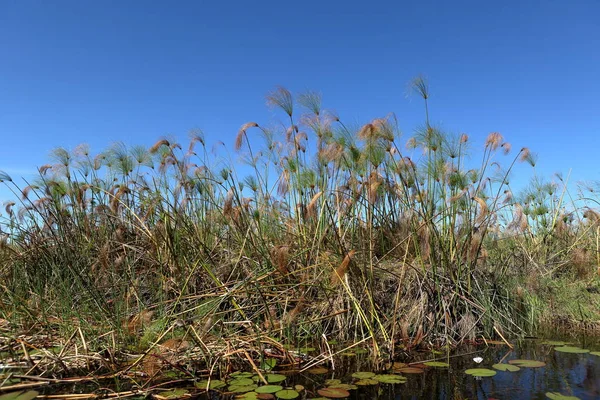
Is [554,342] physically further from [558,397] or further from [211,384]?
[211,384]

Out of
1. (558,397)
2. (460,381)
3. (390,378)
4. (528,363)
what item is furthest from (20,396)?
(528,363)

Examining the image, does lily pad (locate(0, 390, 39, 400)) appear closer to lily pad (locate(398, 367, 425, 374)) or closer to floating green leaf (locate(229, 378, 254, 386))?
floating green leaf (locate(229, 378, 254, 386))

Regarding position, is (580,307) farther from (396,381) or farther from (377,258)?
(396,381)

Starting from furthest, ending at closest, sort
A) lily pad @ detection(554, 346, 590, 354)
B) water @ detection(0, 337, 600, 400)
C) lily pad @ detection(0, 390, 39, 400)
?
lily pad @ detection(554, 346, 590, 354) → water @ detection(0, 337, 600, 400) → lily pad @ detection(0, 390, 39, 400)

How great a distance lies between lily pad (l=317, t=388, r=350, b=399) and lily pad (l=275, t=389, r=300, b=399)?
13 cm

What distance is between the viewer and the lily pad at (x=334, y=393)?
2059mm

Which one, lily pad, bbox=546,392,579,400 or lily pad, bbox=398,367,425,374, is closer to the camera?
lily pad, bbox=546,392,579,400

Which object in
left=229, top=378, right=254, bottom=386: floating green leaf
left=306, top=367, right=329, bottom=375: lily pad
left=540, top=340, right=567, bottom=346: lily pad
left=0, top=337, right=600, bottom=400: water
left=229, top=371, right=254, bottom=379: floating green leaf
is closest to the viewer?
left=0, top=337, right=600, bottom=400: water

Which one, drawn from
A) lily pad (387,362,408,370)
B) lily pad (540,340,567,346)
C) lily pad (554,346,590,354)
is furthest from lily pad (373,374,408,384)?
lily pad (540,340,567,346)

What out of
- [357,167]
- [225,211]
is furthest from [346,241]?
[225,211]

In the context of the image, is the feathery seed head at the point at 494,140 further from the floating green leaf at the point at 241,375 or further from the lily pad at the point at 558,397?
the floating green leaf at the point at 241,375

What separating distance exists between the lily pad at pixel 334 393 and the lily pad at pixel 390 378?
28 cm

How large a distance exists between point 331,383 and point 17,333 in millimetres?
2163

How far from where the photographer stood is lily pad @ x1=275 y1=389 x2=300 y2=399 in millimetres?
2041
